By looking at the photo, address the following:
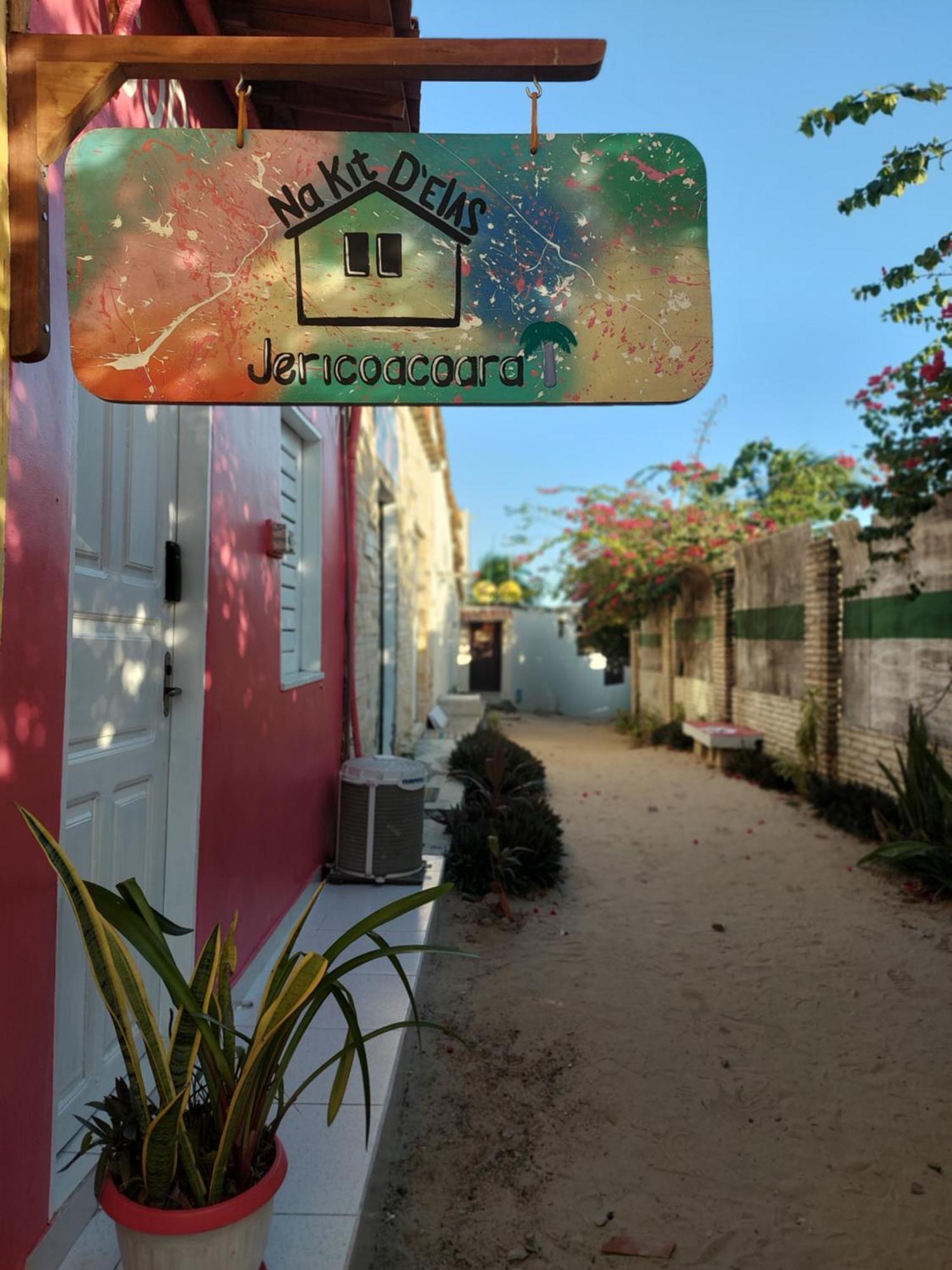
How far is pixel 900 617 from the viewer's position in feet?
23.4

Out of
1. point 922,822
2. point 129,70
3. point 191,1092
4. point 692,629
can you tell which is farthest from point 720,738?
point 129,70

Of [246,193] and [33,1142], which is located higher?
[246,193]

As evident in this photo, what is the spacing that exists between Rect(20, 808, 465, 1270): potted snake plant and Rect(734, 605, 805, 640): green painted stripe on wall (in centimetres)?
863

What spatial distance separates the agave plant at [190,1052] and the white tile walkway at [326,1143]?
0.47m

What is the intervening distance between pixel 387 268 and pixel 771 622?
958 cm

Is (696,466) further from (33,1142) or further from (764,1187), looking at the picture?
(33,1142)

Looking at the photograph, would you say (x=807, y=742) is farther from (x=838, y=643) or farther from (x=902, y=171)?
(x=902, y=171)

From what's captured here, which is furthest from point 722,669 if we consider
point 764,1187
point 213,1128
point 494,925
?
point 213,1128

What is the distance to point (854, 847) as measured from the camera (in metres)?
6.83

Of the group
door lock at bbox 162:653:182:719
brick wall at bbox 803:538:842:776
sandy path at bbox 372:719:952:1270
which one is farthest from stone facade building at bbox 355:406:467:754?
brick wall at bbox 803:538:842:776

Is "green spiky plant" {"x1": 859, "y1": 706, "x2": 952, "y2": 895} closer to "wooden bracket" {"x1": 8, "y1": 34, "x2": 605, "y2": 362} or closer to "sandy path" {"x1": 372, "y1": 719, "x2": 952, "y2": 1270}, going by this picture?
"sandy path" {"x1": 372, "y1": 719, "x2": 952, "y2": 1270}

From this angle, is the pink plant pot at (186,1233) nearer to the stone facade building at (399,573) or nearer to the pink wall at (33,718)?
the pink wall at (33,718)

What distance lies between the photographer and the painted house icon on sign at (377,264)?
163 cm

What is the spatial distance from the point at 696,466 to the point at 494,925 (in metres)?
11.3
